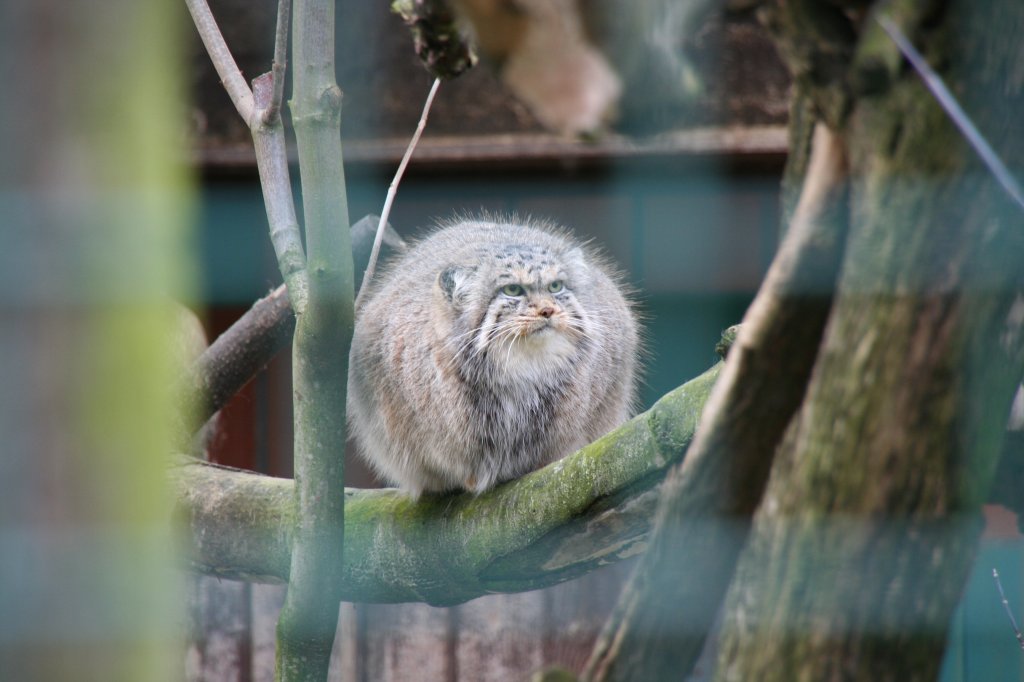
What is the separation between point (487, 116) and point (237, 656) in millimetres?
1660

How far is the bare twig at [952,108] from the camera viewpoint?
92 cm

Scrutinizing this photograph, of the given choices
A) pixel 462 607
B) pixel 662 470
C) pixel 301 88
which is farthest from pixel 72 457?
pixel 462 607

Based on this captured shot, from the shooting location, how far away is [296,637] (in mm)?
1975

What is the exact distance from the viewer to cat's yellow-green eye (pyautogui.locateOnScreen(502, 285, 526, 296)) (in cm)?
247

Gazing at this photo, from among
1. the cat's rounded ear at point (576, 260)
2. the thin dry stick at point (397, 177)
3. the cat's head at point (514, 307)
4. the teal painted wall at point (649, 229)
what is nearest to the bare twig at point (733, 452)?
the thin dry stick at point (397, 177)

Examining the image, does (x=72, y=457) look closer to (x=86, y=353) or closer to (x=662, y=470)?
(x=86, y=353)

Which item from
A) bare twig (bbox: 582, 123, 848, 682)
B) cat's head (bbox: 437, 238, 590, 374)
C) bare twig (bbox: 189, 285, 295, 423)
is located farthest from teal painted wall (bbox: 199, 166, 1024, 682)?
bare twig (bbox: 582, 123, 848, 682)

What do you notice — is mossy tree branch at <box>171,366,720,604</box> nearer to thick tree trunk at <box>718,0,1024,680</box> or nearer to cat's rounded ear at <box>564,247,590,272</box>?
cat's rounded ear at <box>564,247,590,272</box>

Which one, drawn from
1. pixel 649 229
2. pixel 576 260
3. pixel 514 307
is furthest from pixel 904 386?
pixel 649 229

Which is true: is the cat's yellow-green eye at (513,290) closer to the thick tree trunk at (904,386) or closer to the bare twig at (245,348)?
the bare twig at (245,348)

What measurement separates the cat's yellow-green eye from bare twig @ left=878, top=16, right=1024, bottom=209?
154 cm

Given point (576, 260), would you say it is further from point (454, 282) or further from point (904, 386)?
point (904, 386)

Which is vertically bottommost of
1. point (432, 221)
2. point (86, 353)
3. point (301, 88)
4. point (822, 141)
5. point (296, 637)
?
point (296, 637)

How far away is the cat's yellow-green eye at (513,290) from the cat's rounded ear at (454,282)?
8 centimetres
